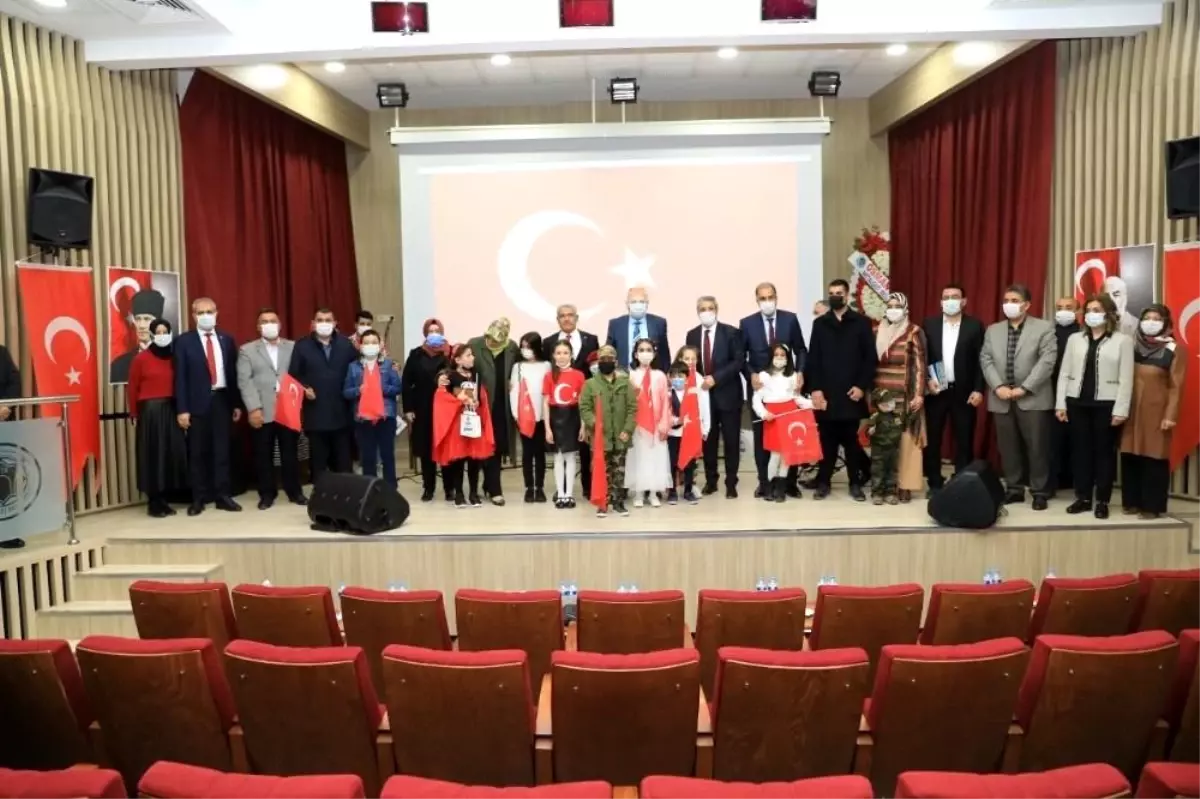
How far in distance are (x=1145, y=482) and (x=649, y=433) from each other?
10.1 feet

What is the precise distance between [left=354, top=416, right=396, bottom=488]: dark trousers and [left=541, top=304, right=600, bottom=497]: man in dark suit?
127 centimetres

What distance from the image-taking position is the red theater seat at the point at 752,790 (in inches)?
59.8

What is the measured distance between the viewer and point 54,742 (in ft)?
8.19

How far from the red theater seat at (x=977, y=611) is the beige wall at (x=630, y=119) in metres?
6.63

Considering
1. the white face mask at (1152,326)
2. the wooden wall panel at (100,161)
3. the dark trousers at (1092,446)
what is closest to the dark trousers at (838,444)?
the dark trousers at (1092,446)

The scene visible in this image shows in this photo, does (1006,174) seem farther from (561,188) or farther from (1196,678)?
(1196,678)

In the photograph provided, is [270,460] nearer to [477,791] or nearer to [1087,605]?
[477,791]

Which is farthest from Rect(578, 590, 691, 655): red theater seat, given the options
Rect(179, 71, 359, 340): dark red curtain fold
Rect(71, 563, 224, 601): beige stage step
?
Rect(179, 71, 359, 340): dark red curtain fold

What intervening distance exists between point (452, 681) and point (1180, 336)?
554 cm

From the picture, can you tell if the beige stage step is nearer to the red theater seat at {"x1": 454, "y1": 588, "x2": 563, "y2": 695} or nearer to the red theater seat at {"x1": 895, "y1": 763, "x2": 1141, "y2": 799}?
the red theater seat at {"x1": 454, "y1": 588, "x2": 563, "y2": 695}

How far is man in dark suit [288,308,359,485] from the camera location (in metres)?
5.82

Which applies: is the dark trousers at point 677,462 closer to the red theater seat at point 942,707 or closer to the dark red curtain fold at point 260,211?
the red theater seat at point 942,707

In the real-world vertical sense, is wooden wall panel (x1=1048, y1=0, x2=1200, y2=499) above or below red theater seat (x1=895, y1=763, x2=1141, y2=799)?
above

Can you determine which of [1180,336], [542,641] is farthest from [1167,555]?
[542,641]
